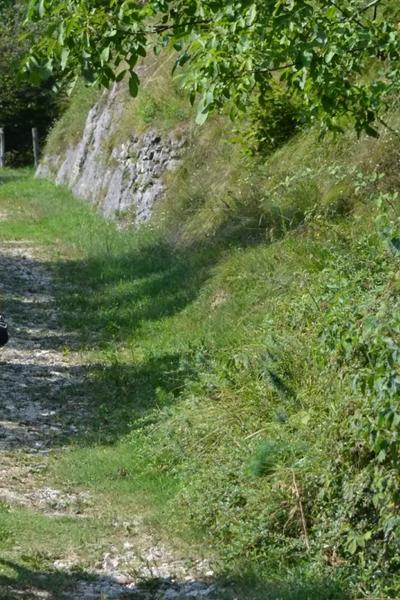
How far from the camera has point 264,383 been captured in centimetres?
1049

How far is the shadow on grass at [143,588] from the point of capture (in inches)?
308

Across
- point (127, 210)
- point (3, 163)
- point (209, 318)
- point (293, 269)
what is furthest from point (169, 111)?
point (3, 163)

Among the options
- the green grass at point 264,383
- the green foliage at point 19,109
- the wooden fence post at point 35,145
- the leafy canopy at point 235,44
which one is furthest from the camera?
the green foliage at point 19,109

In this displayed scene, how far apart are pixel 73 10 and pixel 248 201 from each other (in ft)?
27.4

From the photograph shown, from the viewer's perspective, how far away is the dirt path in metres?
8.39

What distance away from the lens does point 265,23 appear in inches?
361

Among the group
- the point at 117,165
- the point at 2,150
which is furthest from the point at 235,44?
the point at 2,150

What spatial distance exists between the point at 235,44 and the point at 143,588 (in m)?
3.99

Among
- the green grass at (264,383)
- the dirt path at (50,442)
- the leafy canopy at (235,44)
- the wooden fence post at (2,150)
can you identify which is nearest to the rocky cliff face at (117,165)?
the dirt path at (50,442)

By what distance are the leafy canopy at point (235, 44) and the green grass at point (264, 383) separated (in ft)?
2.49

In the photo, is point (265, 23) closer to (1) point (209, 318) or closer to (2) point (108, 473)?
(2) point (108, 473)

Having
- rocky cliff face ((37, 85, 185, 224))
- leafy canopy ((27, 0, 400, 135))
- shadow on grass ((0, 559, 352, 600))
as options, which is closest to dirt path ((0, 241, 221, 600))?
shadow on grass ((0, 559, 352, 600))

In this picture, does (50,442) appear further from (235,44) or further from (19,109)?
(19,109)

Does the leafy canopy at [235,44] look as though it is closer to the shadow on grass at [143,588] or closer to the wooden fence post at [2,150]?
the shadow on grass at [143,588]
